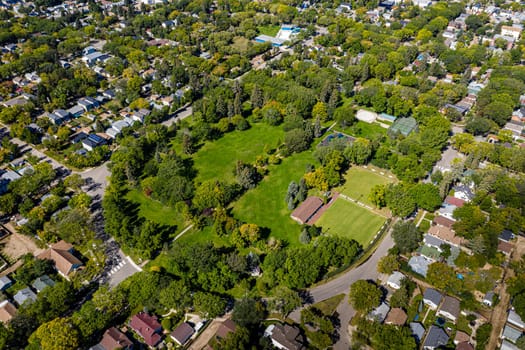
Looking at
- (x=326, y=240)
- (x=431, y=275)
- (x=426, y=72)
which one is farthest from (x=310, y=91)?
(x=431, y=275)

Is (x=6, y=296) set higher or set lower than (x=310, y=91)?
lower

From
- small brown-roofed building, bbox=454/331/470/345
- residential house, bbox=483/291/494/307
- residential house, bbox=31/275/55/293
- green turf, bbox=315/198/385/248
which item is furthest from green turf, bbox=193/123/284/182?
residential house, bbox=483/291/494/307

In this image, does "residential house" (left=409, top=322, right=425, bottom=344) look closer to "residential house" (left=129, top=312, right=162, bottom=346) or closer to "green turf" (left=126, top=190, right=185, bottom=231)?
"residential house" (left=129, top=312, right=162, bottom=346)

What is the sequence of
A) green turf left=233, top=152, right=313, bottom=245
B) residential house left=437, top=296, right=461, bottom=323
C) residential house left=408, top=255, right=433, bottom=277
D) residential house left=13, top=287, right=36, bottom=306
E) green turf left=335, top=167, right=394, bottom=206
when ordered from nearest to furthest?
residential house left=437, top=296, right=461, bottom=323
residential house left=13, top=287, right=36, bottom=306
residential house left=408, top=255, right=433, bottom=277
green turf left=233, top=152, right=313, bottom=245
green turf left=335, top=167, right=394, bottom=206

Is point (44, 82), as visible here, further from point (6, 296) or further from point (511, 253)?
point (511, 253)

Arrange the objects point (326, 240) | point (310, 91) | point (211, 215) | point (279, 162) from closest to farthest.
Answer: point (326, 240) → point (211, 215) → point (279, 162) → point (310, 91)

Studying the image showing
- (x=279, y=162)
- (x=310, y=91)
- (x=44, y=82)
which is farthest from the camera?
(x=44, y=82)
